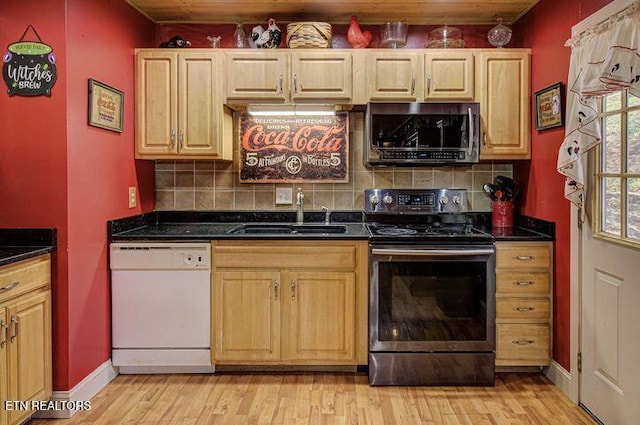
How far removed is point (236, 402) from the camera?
8.04 ft

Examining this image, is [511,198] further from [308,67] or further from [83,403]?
[83,403]

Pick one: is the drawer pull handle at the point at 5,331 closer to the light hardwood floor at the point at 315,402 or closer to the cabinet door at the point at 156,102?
the light hardwood floor at the point at 315,402

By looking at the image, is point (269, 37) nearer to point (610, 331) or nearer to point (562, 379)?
point (610, 331)

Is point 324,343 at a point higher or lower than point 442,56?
lower

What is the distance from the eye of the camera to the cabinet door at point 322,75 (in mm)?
2949

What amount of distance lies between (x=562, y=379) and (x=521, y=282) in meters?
0.58

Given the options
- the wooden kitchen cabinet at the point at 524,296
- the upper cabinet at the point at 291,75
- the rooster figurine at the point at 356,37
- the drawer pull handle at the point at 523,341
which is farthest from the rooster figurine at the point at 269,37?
the drawer pull handle at the point at 523,341

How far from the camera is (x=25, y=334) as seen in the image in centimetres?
209

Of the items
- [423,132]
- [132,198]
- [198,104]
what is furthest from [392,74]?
[132,198]

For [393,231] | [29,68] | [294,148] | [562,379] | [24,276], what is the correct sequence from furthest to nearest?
A: 1. [294,148]
2. [393,231]
3. [562,379]
4. [29,68]
5. [24,276]

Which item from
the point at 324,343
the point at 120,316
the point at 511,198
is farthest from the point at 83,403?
the point at 511,198

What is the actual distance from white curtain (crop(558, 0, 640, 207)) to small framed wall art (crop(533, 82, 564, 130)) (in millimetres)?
167

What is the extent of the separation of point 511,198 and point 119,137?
8.72ft

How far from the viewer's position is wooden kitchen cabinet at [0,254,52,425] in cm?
196
